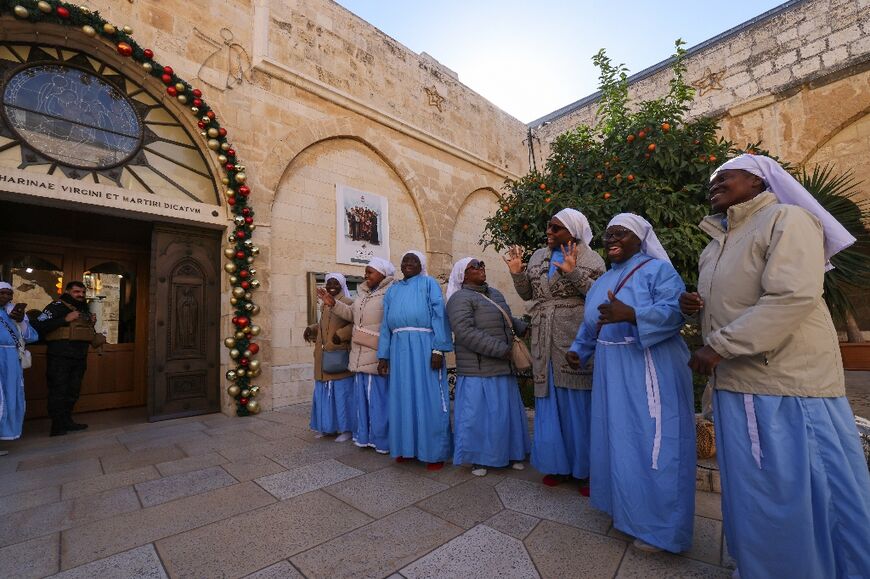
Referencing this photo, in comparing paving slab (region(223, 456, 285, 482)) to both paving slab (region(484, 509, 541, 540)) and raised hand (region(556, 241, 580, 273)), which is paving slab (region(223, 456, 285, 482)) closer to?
paving slab (region(484, 509, 541, 540))

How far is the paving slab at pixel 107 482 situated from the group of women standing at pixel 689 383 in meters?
2.17

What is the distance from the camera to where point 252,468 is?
11.5ft

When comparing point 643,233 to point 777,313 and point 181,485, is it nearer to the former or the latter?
point 777,313

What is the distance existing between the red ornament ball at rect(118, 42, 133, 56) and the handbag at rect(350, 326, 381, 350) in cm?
456

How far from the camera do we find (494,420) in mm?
3193

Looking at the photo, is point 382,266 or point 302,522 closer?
point 302,522

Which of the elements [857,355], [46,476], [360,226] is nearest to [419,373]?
[46,476]

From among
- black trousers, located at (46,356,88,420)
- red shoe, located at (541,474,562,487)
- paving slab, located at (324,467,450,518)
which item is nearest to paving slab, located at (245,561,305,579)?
paving slab, located at (324,467,450,518)

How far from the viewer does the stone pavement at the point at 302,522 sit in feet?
6.49

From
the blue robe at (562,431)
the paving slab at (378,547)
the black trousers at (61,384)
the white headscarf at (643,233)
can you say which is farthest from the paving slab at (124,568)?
the black trousers at (61,384)

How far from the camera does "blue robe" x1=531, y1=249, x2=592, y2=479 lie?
9.25 feet

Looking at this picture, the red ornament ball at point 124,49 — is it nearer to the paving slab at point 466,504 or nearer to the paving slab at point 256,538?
the paving slab at point 256,538

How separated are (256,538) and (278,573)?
0.43m

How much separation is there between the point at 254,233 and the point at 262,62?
2.72m
